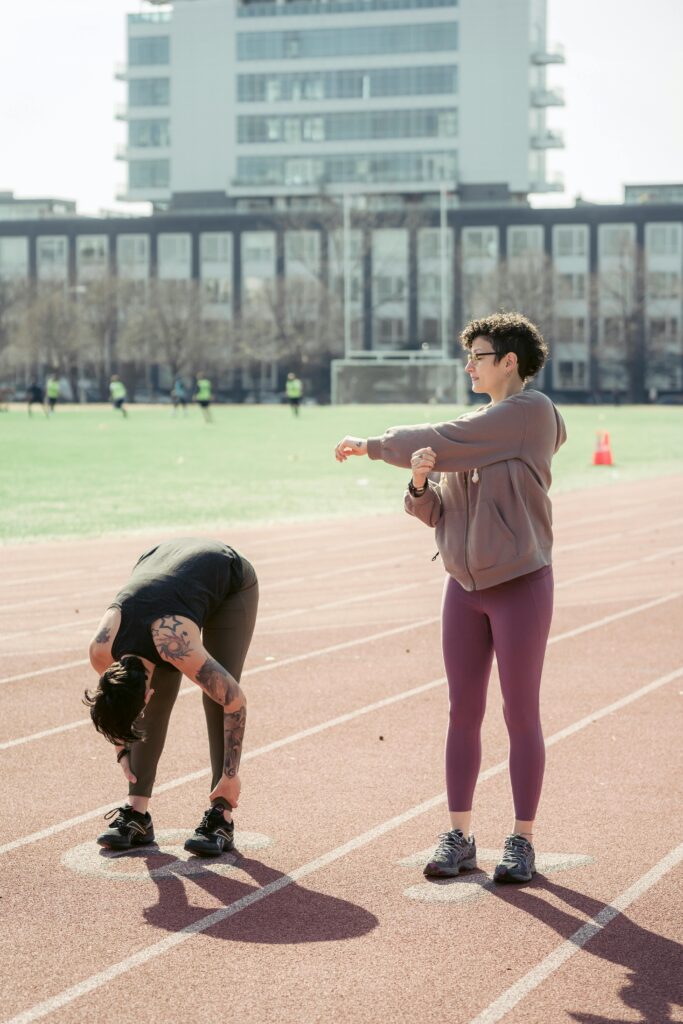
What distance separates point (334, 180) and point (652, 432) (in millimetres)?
64874

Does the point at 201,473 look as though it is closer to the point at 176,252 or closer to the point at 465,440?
the point at 465,440

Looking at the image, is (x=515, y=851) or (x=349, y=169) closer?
(x=515, y=851)

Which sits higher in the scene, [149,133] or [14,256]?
[149,133]

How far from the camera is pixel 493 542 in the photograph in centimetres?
544

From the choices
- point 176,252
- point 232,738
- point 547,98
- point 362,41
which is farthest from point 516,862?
point 547,98

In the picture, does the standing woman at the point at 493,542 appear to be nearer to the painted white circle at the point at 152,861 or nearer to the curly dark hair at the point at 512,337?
the curly dark hair at the point at 512,337

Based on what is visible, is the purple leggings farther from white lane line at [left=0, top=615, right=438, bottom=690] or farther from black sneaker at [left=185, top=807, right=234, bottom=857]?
white lane line at [left=0, top=615, right=438, bottom=690]

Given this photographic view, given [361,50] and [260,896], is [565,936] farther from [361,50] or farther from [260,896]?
[361,50]

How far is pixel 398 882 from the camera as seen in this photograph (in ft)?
18.5

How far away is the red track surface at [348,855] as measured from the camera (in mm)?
4594

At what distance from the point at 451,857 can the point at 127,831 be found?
4.09 ft

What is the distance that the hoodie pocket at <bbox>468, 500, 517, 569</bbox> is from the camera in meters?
5.45

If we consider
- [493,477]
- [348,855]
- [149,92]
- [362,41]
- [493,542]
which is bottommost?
[348,855]

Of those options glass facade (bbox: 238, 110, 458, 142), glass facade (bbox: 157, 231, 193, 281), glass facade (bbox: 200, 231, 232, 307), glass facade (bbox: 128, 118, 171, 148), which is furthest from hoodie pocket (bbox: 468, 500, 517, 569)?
glass facade (bbox: 128, 118, 171, 148)
